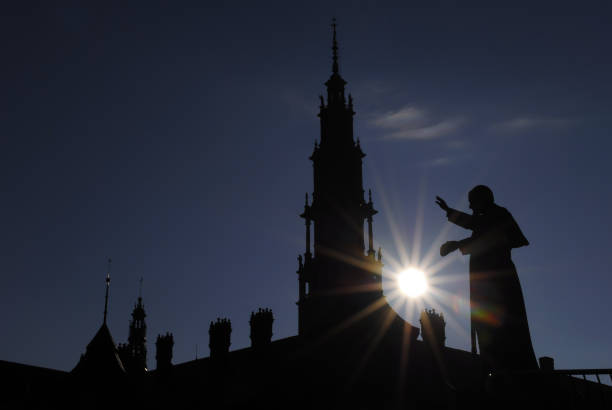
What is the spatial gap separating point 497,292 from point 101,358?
51356mm

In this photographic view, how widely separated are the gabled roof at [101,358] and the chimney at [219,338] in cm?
798

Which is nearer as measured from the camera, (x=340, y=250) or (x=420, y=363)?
(x=420, y=363)

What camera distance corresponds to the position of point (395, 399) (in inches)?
1762

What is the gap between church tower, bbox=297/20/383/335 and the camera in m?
61.6

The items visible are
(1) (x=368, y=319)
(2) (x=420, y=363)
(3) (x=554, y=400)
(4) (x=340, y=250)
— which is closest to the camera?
(3) (x=554, y=400)

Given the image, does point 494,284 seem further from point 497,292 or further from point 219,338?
point 219,338

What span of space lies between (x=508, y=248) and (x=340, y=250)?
54.4 meters

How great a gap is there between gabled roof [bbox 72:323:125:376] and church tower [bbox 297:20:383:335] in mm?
17026

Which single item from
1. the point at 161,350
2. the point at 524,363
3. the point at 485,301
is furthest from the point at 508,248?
the point at 161,350

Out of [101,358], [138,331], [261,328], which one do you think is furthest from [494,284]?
[138,331]

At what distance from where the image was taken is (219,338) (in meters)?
54.4

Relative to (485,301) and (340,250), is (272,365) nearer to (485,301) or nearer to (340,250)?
(340,250)

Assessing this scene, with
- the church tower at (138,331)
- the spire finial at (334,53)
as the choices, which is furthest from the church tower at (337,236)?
the church tower at (138,331)

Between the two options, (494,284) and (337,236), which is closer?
(494,284)
